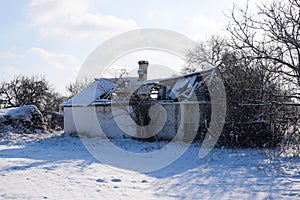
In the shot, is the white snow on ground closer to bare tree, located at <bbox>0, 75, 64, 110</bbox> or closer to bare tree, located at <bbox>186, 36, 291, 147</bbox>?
bare tree, located at <bbox>186, 36, 291, 147</bbox>

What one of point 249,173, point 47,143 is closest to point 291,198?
point 249,173

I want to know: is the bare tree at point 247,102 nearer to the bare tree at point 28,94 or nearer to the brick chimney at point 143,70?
the brick chimney at point 143,70

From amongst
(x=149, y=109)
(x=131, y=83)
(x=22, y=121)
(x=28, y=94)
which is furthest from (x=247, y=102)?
(x=28, y=94)

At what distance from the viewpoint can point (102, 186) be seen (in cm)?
686

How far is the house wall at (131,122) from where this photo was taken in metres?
16.3

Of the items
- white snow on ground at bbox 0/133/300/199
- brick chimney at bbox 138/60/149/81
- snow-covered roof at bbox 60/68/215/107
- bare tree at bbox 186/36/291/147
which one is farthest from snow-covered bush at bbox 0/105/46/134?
bare tree at bbox 186/36/291/147

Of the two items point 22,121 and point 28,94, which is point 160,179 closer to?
point 22,121

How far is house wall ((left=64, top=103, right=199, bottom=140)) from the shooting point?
16297mm

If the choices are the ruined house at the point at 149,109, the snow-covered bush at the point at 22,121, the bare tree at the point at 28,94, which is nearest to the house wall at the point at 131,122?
the ruined house at the point at 149,109

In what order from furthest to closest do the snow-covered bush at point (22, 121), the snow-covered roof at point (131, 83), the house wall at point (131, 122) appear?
the snow-covered bush at point (22, 121), the snow-covered roof at point (131, 83), the house wall at point (131, 122)

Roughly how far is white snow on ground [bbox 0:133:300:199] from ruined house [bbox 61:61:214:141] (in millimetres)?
5167

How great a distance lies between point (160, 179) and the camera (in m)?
7.88

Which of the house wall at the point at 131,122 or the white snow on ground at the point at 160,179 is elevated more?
the house wall at the point at 131,122

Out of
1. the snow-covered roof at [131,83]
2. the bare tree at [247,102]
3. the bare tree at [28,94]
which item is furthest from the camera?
the bare tree at [28,94]
